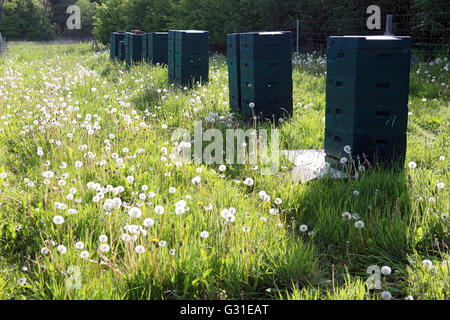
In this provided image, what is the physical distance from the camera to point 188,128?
692 centimetres

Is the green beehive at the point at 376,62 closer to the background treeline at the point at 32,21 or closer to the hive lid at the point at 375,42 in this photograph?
the hive lid at the point at 375,42

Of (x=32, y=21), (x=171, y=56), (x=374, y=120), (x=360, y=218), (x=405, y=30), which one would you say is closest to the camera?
(x=360, y=218)

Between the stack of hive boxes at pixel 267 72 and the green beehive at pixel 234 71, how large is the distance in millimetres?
216

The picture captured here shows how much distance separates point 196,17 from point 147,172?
20840 mm

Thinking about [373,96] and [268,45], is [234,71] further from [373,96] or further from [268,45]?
[373,96]

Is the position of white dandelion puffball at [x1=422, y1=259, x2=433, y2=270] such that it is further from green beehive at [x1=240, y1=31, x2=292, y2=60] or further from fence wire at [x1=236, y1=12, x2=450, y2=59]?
fence wire at [x1=236, y1=12, x2=450, y2=59]

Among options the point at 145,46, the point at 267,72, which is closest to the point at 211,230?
the point at 267,72

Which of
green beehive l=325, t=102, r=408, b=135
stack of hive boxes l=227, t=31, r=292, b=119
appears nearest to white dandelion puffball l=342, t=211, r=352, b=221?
green beehive l=325, t=102, r=408, b=135

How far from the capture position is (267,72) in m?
7.41

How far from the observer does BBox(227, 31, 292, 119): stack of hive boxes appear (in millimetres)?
7355

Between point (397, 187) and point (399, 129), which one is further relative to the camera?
point (399, 129)

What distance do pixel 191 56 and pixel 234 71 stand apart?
262cm
